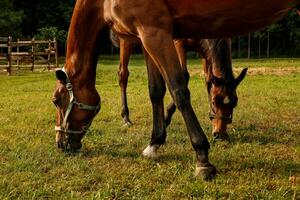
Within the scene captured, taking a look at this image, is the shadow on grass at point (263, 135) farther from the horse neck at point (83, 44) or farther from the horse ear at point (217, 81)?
the horse neck at point (83, 44)

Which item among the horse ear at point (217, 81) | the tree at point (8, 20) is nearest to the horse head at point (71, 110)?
the horse ear at point (217, 81)

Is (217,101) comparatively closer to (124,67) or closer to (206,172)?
(206,172)

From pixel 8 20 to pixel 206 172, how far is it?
38371mm

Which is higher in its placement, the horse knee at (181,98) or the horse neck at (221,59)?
the horse neck at (221,59)

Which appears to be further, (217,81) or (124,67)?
(124,67)

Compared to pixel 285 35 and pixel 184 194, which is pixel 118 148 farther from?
pixel 285 35

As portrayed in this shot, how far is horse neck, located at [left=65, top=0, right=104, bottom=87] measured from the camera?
17.1 ft

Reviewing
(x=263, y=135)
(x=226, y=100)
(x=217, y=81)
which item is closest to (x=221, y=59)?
(x=217, y=81)

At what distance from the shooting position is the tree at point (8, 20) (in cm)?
3912

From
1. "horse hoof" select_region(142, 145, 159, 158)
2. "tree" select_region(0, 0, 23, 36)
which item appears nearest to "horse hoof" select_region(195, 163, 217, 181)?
"horse hoof" select_region(142, 145, 159, 158)

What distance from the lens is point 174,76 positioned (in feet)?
14.0

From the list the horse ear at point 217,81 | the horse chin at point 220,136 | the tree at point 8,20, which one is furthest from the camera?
the tree at point 8,20

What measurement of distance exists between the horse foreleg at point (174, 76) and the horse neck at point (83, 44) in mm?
1128

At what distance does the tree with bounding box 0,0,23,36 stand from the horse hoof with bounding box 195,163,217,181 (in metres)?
37.1
